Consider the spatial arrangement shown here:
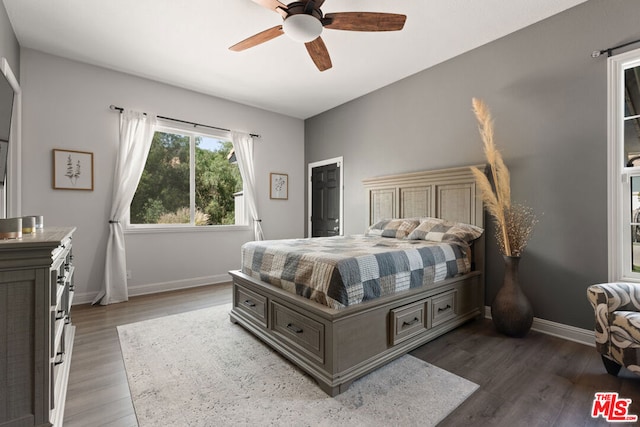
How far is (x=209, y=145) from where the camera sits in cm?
461

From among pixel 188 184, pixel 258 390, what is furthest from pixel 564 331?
pixel 188 184

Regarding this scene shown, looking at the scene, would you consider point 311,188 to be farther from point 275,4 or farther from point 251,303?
point 275,4

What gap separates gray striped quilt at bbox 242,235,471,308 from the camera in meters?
1.85

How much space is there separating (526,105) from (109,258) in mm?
4984

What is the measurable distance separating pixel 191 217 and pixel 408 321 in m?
3.51

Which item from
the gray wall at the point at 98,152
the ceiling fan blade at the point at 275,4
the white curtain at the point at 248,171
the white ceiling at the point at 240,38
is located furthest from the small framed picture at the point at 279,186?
the ceiling fan blade at the point at 275,4

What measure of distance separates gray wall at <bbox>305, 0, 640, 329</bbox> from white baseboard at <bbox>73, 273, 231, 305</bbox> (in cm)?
360

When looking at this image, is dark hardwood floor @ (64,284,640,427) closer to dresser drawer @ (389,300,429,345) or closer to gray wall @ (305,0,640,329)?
dresser drawer @ (389,300,429,345)

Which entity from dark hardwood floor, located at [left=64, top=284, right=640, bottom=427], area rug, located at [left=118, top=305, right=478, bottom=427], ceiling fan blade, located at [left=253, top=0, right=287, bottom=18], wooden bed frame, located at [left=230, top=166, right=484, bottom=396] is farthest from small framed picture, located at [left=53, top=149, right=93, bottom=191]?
ceiling fan blade, located at [left=253, top=0, right=287, bottom=18]

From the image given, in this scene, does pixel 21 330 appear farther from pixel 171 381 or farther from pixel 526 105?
pixel 526 105

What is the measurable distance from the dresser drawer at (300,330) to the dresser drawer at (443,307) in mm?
1110

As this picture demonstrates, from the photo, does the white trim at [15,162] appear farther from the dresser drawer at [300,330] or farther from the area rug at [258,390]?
the dresser drawer at [300,330]

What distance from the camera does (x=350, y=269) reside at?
187 cm

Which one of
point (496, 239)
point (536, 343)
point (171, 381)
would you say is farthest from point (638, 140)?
point (171, 381)
